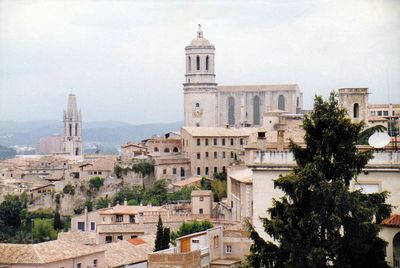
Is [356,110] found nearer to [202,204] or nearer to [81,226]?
[202,204]

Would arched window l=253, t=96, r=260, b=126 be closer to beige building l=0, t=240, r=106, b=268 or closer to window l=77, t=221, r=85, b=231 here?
window l=77, t=221, r=85, b=231

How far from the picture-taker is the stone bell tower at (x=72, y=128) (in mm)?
104312

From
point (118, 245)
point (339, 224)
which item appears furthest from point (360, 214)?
point (118, 245)

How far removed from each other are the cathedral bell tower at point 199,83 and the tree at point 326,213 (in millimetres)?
44926

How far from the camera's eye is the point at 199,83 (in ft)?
192

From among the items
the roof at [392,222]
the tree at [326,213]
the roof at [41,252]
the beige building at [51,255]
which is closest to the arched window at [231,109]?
the beige building at [51,255]

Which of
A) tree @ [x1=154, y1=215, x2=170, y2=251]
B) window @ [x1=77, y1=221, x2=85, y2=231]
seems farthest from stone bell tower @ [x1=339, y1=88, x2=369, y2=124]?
tree @ [x1=154, y1=215, x2=170, y2=251]

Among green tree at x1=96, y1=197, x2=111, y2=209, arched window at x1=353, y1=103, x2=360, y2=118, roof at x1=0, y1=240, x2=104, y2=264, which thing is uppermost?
arched window at x1=353, y1=103, x2=360, y2=118

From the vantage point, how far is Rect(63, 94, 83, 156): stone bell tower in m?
104

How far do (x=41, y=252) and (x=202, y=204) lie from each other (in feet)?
37.6

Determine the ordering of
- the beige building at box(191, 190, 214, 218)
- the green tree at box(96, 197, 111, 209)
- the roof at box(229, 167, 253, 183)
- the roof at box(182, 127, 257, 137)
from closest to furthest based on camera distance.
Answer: the roof at box(229, 167, 253, 183) → the beige building at box(191, 190, 214, 218) → the green tree at box(96, 197, 111, 209) → the roof at box(182, 127, 257, 137)

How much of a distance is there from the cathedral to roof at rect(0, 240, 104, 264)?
112 ft

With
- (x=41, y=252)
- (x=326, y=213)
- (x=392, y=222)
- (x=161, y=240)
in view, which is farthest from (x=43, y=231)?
(x=326, y=213)

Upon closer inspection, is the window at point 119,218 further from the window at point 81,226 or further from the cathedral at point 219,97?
the cathedral at point 219,97
